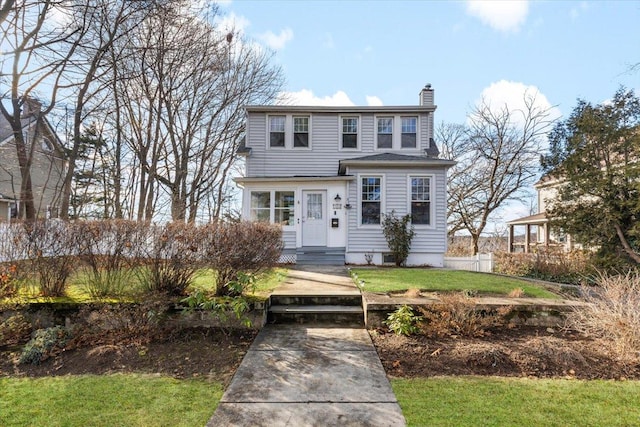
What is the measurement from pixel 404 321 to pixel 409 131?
991 cm

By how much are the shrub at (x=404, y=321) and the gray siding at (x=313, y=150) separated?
864 centimetres

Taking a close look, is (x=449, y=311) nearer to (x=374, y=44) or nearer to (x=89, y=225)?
(x=89, y=225)

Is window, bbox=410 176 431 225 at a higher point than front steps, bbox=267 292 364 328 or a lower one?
higher

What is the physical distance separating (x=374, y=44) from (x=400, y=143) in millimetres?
4079

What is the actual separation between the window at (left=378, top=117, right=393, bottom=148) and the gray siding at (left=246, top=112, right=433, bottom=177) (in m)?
0.29

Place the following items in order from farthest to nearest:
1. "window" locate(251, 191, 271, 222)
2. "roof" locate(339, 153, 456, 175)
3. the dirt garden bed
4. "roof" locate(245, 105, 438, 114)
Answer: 1. "roof" locate(245, 105, 438, 114)
2. "window" locate(251, 191, 271, 222)
3. "roof" locate(339, 153, 456, 175)
4. the dirt garden bed

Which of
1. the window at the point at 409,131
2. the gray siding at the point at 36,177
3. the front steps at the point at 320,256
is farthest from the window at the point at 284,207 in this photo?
the gray siding at the point at 36,177

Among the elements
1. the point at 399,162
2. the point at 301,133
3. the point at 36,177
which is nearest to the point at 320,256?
the point at 399,162

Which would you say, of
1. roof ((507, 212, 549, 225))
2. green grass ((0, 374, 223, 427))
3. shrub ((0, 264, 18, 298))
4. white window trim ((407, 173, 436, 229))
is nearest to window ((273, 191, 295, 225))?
white window trim ((407, 173, 436, 229))

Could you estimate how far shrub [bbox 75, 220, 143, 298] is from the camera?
4840mm

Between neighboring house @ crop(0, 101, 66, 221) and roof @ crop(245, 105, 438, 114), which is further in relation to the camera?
roof @ crop(245, 105, 438, 114)

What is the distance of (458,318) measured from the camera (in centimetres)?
462

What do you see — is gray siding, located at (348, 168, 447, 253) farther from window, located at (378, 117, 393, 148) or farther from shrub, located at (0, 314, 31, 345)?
shrub, located at (0, 314, 31, 345)

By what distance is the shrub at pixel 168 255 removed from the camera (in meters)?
4.75
